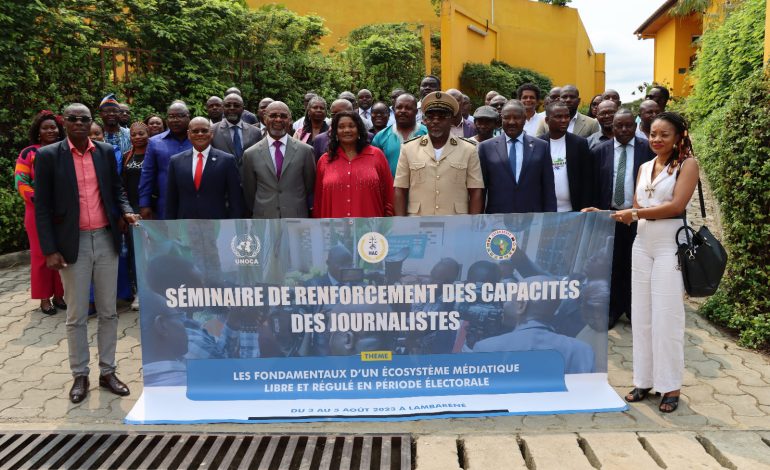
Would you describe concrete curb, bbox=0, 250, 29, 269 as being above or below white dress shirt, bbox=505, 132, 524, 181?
below

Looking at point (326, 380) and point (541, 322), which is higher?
point (541, 322)

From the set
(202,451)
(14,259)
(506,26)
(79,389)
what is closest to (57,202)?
(79,389)

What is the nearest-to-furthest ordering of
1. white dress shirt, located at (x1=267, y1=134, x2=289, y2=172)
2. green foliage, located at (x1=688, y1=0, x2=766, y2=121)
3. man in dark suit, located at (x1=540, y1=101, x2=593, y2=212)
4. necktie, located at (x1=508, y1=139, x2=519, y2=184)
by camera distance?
1. necktie, located at (x1=508, y1=139, x2=519, y2=184)
2. white dress shirt, located at (x1=267, y1=134, x2=289, y2=172)
3. man in dark suit, located at (x1=540, y1=101, x2=593, y2=212)
4. green foliage, located at (x1=688, y1=0, x2=766, y2=121)

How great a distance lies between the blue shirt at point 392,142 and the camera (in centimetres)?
545

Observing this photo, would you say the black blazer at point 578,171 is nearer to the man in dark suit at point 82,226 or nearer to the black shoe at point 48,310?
the man in dark suit at point 82,226

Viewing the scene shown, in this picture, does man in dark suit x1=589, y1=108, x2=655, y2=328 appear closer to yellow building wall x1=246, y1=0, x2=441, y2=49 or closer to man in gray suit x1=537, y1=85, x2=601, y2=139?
man in gray suit x1=537, y1=85, x2=601, y2=139

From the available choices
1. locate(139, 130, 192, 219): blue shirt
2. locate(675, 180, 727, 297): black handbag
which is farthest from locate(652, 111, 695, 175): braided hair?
locate(139, 130, 192, 219): blue shirt

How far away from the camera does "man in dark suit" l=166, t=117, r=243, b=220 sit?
15.8ft

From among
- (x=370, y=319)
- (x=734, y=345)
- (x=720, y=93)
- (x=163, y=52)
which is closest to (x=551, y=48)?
(x=720, y=93)

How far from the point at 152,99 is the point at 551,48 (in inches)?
715

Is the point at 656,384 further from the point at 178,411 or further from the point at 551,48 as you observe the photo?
the point at 551,48

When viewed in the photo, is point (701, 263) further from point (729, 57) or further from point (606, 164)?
point (729, 57)

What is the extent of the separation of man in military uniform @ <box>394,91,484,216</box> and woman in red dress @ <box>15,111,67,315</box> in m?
3.41

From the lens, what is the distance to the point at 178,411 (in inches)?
157
